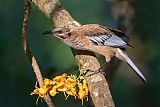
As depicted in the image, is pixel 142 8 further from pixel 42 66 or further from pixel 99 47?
pixel 99 47

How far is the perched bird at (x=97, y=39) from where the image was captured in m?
4.23

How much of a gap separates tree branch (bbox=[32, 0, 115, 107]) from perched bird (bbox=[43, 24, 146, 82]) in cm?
9

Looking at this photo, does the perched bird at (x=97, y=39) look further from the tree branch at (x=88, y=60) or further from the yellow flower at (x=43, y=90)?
the yellow flower at (x=43, y=90)

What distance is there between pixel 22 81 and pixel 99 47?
1962 millimetres

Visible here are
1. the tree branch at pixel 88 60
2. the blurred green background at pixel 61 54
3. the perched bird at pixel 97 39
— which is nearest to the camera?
the tree branch at pixel 88 60

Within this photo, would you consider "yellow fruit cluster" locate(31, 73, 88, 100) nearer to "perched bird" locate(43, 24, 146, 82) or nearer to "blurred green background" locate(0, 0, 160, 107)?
"perched bird" locate(43, 24, 146, 82)

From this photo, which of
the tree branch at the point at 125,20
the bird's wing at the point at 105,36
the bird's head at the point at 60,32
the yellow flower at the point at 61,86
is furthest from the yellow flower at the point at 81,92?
the tree branch at the point at 125,20

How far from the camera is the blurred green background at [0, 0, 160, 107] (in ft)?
20.3

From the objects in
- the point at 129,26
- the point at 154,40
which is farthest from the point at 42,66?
the point at 154,40

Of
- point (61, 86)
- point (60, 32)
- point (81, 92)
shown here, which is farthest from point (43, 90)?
point (60, 32)

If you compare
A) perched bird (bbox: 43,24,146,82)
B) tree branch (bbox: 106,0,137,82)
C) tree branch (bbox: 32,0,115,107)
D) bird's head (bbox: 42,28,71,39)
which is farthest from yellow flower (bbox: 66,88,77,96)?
tree branch (bbox: 106,0,137,82)

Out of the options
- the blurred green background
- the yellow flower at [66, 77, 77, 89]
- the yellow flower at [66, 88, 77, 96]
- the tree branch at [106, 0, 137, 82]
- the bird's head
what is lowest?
the blurred green background

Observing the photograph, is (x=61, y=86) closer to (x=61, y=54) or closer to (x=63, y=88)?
(x=63, y=88)

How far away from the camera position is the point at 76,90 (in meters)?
3.34
